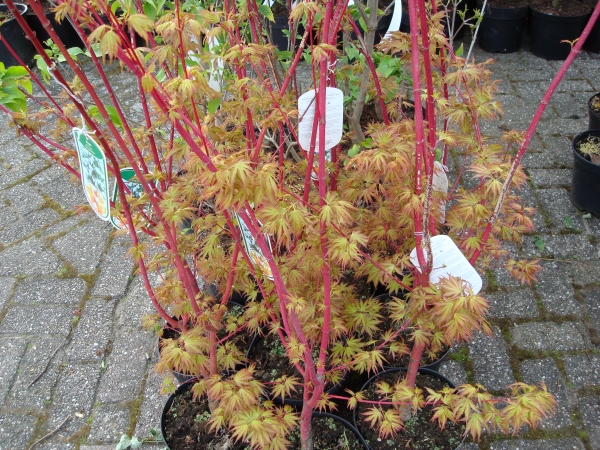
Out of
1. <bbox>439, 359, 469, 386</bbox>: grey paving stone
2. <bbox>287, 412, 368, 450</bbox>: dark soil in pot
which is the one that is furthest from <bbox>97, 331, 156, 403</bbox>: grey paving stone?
<bbox>439, 359, 469, 386</bbox>: grey paving stone

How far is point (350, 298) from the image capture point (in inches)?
74.4

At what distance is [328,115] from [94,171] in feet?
2.20

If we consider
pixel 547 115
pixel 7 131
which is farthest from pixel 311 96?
pixel 7 131

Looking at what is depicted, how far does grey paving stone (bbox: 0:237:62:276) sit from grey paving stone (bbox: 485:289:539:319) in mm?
2405

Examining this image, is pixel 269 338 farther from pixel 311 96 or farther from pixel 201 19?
pixel 201 19

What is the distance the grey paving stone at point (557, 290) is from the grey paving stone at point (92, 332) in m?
2.19

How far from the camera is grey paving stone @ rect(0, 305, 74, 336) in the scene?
2.53 metres

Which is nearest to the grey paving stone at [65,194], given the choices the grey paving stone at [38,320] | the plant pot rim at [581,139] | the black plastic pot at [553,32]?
the grey paving stone at [38,320]

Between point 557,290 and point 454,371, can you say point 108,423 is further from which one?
point 557,290

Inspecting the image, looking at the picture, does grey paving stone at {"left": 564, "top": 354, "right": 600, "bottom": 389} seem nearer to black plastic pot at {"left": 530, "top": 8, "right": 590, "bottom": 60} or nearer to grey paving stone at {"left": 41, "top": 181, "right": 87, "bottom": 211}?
grey paving stone at {"left": 41, "top": 181, "right": 87, "bottom": 211}

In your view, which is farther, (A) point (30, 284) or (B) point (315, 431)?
(A) point (30, 284)

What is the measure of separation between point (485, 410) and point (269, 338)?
3.35 feet

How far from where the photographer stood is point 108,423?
211 cm

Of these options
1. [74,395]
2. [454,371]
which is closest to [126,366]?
[74,395]
